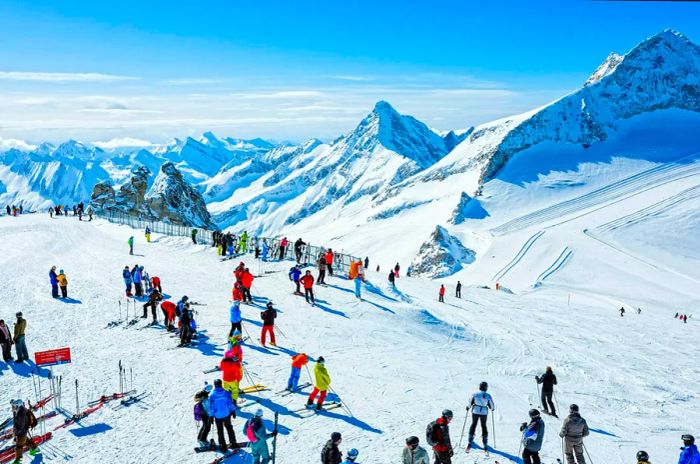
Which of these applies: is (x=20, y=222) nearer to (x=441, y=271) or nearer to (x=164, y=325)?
(x=164, y=325)

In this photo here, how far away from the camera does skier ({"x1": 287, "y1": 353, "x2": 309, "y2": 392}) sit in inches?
561

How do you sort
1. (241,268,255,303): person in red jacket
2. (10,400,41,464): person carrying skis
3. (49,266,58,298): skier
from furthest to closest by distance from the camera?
(49,266,58,298): skier → (241,268,255,303): person in red jacket → (10,400,41,464): person carrying skis

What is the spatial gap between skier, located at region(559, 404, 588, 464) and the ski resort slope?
1.19 metres

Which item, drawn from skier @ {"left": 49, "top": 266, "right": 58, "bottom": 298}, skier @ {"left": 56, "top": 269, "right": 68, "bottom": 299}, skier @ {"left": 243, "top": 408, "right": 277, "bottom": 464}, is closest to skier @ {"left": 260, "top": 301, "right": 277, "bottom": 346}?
skier @ {"left": 243, "top": 408, "right": 277, "bottom": 464}

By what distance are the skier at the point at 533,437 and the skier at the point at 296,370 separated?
19.9 ft

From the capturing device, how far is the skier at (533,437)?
35.6ft

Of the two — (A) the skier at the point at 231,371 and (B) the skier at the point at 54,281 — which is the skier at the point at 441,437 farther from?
(B) the skier at the point at 54,281

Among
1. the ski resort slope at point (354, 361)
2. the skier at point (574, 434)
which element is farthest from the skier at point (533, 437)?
the ski resort slope at point (354, 361)

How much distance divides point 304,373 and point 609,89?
184274 mm

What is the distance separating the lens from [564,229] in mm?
90750

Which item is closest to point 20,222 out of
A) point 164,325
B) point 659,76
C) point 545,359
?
point 164,325

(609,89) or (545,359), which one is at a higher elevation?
(609,89)

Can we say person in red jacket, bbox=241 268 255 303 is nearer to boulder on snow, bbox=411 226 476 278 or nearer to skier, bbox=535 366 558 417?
skier, bbox=535 366 558 417

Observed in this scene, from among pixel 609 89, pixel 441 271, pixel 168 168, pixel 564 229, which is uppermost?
pixel 609 89
